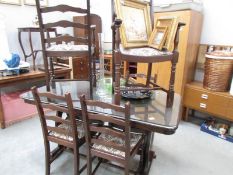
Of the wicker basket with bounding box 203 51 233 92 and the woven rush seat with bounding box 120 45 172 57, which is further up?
the woven rush seat with bounding box 120 45 172 57

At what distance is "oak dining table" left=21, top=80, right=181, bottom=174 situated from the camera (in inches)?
51.0

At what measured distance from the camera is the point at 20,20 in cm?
364

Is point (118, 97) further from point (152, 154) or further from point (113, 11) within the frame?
point (152, 154)

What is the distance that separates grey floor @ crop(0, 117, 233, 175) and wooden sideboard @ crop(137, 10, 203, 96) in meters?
0.73

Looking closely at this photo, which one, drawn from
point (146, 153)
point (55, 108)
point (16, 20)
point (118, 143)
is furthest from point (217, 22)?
point (16, 20)

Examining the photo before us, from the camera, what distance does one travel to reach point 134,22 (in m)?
1.63

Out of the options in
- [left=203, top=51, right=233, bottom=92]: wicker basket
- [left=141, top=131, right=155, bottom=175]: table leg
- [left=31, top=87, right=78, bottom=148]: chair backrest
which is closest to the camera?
[left=31, top=87, right=78, bottom=148]: chair backrest

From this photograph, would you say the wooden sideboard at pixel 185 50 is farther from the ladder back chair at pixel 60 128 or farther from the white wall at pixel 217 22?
the ladder back chair at pixel 60 128

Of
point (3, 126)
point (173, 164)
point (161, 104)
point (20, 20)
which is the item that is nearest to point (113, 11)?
point (161, 104)

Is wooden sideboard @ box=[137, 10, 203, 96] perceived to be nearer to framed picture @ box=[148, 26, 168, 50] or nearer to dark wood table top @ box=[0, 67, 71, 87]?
framed picture @ box=[148, 26, 168, 50]

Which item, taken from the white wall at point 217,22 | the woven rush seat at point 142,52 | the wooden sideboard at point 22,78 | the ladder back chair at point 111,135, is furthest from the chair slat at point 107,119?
the white wall at point 217,22

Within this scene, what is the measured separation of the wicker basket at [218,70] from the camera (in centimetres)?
236

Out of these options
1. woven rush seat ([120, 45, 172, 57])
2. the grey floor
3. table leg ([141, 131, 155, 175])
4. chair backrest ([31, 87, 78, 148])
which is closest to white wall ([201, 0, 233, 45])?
the grey floor

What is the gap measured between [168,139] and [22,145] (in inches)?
69.6
